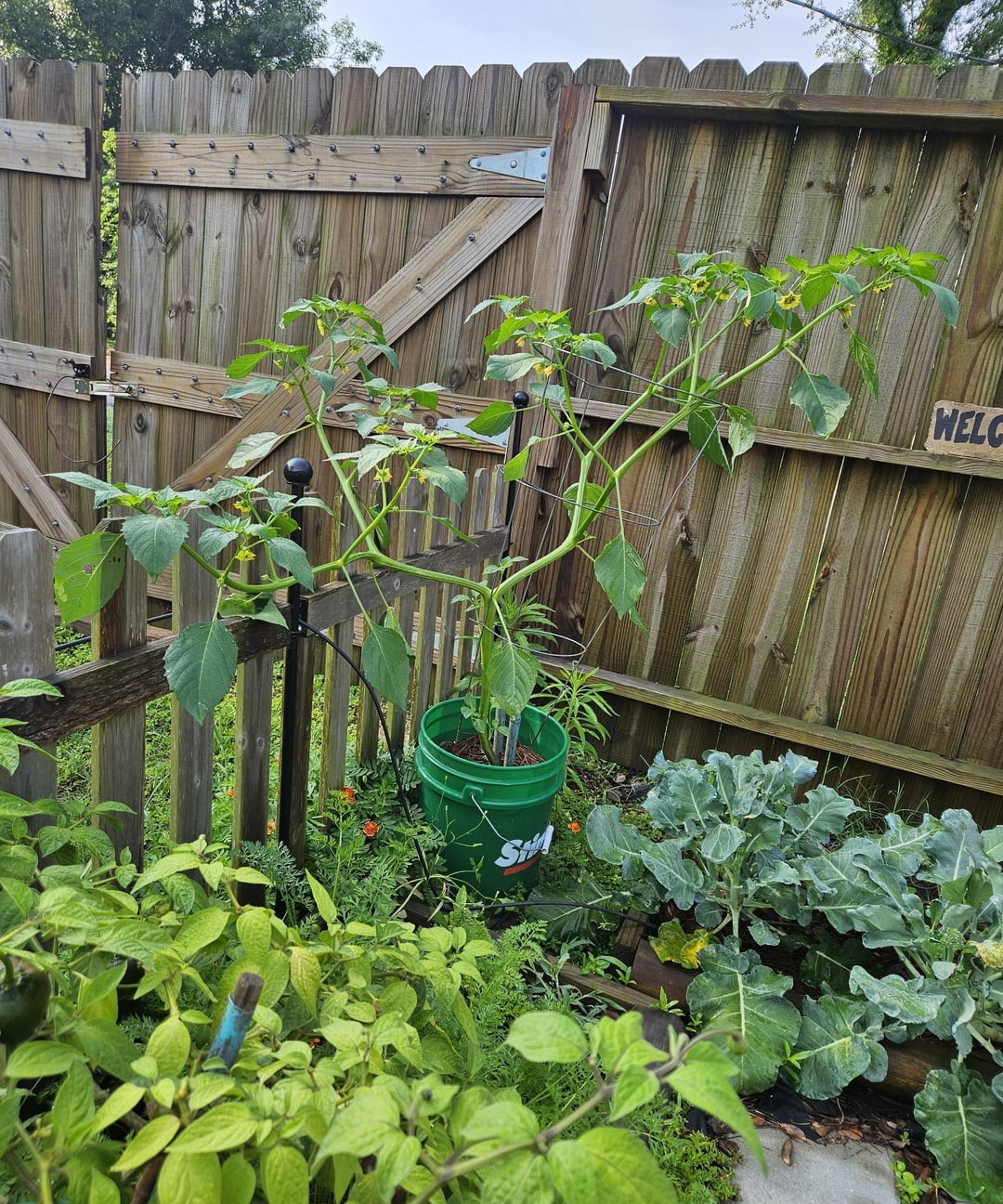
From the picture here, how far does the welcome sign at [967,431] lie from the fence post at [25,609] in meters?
2.70

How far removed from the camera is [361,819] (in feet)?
7.34

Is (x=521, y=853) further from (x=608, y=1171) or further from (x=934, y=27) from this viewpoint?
(x=934, y=27)

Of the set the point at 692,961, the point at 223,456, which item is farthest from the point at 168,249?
the point at 692,961

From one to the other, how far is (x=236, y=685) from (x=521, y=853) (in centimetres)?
94

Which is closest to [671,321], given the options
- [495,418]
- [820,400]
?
[820,400]

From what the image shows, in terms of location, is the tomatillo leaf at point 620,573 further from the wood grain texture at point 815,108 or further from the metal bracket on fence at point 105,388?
the metal bracket on fence at point 105,388

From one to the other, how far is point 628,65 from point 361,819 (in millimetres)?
2748

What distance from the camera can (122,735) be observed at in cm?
144

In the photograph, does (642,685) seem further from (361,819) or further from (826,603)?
(361,819)

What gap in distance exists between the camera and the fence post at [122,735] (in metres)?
1.33

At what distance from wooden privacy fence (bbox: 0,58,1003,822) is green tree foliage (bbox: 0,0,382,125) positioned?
14196mm

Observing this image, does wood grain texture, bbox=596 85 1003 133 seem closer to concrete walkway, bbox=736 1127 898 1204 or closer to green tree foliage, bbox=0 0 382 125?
concrete walkway, bbox=736 1127 898 1204

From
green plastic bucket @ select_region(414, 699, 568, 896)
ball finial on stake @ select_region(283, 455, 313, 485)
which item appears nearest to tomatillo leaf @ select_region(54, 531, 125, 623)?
ball finial on stake @ select_region(283, 455, 313, 485)

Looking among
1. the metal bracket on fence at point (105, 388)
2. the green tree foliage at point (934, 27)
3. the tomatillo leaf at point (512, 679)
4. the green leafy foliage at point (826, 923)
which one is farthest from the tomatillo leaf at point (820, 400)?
the green tree foliage at point (934, 27)
